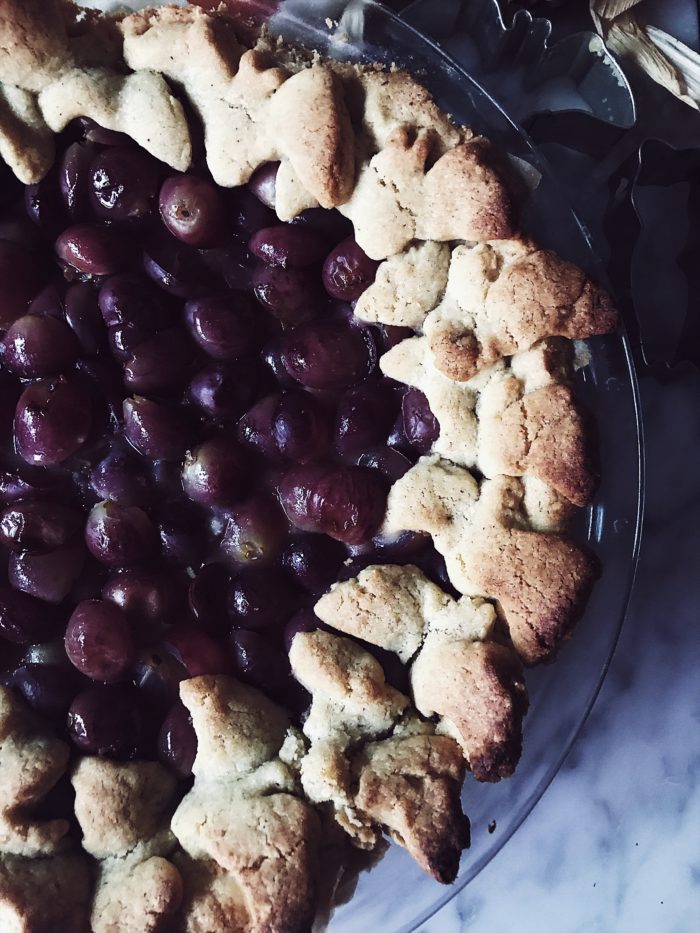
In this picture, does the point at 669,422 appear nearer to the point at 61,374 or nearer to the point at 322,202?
the point at 322,202

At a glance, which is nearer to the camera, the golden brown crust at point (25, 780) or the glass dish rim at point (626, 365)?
the golden brown crust at point (25, 780)

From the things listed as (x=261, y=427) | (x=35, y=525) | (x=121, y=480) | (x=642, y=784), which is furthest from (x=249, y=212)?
(x=642, y=784)

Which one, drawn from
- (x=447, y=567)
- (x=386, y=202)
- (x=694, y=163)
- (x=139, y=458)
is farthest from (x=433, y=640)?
(x=694, y=163)

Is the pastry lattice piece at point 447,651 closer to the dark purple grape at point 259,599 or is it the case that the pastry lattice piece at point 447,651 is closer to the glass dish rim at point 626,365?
the dark purple grape at point 259,599

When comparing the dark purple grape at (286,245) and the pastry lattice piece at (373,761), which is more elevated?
the dark purple grape at (286,245)

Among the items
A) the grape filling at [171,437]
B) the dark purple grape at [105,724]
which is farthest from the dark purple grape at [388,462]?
the dark purple grape at [105,724]

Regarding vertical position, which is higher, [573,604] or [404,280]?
[404,280]

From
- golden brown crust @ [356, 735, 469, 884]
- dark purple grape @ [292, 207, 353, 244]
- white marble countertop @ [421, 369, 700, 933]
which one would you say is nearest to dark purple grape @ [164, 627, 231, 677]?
golden brown crust @ [356, 735, 469, 884]
